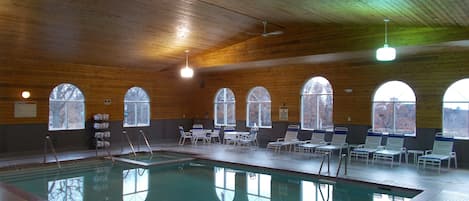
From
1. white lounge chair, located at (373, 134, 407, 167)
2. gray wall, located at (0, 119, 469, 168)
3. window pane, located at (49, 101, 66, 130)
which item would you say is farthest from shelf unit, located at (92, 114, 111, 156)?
white lounge chair, located at (373, 134, 407, 167)

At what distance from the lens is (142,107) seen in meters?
13.3

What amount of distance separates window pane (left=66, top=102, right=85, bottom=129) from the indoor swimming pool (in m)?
2.45

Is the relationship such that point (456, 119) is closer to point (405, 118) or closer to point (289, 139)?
point (405, 118)

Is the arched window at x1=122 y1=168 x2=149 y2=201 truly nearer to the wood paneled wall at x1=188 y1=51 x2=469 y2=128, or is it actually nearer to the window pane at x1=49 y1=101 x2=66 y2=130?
the window pane at x1=49 y1=101 x2=66 y2=130

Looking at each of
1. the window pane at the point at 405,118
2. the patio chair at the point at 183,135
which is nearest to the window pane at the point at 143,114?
the patio chair at the point at 183,135

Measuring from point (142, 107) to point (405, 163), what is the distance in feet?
28.1

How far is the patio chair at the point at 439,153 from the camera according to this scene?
27.2 feet

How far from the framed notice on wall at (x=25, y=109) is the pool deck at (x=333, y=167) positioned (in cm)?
114

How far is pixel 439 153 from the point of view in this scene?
862 centimetres

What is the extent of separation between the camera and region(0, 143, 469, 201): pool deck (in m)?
6.17

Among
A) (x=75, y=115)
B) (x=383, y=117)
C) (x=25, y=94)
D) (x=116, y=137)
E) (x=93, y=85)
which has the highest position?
(x=93, y=85)

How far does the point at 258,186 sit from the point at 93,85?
268 inches

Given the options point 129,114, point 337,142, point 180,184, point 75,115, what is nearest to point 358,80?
point 337,142

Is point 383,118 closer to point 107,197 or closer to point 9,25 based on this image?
point 107,197
